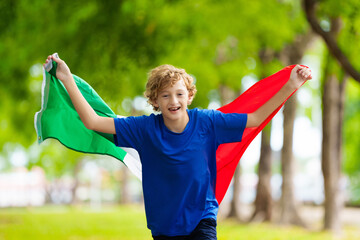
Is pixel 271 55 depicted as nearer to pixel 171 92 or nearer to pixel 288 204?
pixel 288 204

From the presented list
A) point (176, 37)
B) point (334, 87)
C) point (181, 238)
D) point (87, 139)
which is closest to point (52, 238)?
point (176, 37)

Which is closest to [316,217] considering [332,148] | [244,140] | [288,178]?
[288,178]

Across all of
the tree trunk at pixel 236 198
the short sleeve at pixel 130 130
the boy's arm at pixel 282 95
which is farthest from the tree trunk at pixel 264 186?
the short sleeve at pixel 130 130

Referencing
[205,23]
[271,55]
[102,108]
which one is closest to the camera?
[102,108]

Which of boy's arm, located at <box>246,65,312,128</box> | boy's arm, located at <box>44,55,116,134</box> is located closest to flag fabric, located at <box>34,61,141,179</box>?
boy's arm, located at <box>44,55,116,134</box>

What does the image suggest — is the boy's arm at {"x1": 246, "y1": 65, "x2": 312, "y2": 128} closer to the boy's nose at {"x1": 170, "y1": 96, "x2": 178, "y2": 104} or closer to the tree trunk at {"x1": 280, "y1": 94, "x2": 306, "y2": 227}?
the boy's nose at {"x1": 170, "y1": 96, "x2": 178, "y2": 104}

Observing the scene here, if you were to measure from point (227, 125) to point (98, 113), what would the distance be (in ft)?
3.85

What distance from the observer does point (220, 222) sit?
1969 cm

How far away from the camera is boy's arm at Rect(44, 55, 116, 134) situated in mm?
3383

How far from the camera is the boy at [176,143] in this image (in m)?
3.25

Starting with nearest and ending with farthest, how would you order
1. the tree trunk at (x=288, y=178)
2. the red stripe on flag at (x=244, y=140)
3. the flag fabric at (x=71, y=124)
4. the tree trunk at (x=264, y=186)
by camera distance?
the red stripe on flag at (x=244, y=140), the flag fabric at (x=71, y=124), the tree trunk at (x=288, y=178), the tree trunk at (x=264, y=186)

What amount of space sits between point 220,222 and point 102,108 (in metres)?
16.2

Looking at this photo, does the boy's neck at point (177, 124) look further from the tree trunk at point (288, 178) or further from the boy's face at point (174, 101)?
the tree trunk at point (288, 178)

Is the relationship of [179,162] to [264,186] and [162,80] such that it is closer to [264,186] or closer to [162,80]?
[162,80]
